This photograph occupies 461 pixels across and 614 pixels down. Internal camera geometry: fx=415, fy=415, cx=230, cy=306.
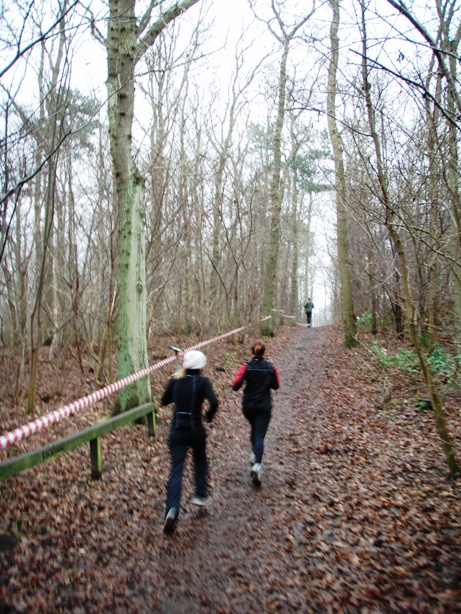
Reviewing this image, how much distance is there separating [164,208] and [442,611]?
11076 mm

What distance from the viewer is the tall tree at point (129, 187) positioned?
6859 millimetres

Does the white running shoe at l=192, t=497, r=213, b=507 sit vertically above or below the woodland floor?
above

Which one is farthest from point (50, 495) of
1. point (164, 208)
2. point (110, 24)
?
point (164, 208)

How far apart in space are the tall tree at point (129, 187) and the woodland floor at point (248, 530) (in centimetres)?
121

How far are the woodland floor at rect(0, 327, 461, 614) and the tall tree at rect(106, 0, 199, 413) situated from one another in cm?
121

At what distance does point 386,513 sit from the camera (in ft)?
14.6

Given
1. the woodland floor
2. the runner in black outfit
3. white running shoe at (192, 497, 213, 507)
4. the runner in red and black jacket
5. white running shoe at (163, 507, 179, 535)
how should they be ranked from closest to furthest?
the woodland floor
white running shoe at (163, 507, 179, 535)
the runner in black outfit
white running shoe at (192, 497, 213, 507)
the runner in red and black jacket

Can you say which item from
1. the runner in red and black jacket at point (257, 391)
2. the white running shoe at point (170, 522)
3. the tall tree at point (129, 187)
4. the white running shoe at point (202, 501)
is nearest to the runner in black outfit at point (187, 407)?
the white running shoe at point (170, 522)

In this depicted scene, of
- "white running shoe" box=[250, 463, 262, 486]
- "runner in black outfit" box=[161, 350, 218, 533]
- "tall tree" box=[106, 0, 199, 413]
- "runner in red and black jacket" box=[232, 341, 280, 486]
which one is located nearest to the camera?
"runner in black outfit" box=[161, 350, 218, 533]

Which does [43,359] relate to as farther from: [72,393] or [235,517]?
[235,517]

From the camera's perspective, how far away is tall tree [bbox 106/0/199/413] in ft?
22.5

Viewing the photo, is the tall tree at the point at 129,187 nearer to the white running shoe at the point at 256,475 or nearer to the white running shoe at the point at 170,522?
the white running shoe at the point at 256,475

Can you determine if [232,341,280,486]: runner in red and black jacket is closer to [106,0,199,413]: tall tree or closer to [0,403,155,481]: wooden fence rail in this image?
[0,403,155,481]: wooden fence rail

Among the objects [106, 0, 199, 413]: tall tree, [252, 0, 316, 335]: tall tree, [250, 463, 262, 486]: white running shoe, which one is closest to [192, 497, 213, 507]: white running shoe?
[250, 463, 262, 486]: white running shoe
